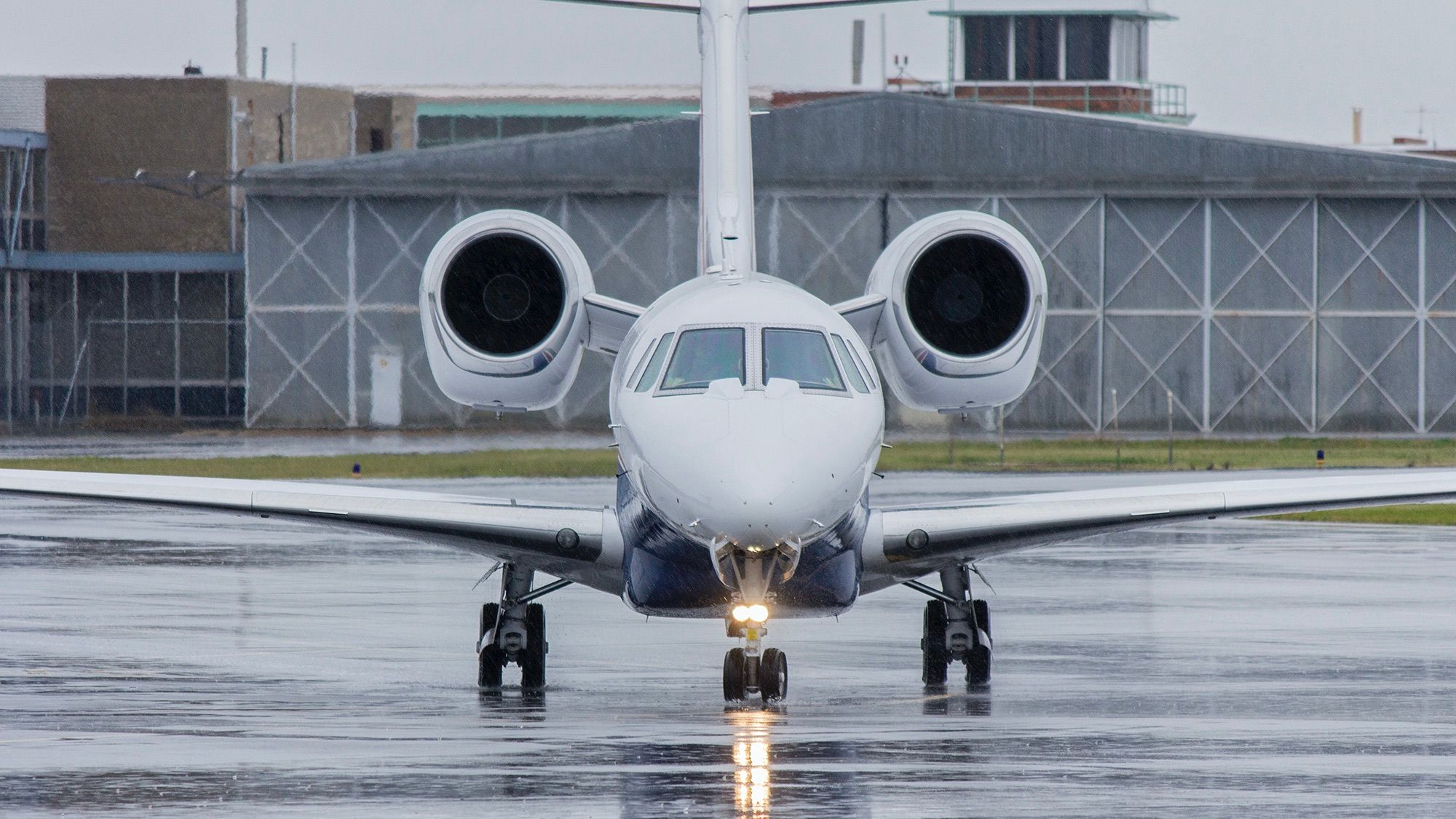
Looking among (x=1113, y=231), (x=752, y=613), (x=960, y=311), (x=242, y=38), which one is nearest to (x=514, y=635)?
(x=752, y=613)

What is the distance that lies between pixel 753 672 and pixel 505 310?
3611mm

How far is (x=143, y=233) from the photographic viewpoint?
63.0 meters

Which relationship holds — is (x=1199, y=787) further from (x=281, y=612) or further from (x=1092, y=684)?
(x=281, y=612)

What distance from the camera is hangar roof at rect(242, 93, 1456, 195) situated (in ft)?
158

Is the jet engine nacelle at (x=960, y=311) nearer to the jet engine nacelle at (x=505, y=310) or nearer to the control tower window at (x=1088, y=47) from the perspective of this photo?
the jet engine nacelle at (x=505, y=310)

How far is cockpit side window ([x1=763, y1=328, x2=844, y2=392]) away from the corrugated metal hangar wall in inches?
1465

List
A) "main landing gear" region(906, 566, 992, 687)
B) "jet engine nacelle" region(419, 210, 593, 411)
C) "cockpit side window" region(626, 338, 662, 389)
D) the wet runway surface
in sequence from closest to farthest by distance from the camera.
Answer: the wet runway surface
"cockpit side window" region(626, 338, 662, 389)
"main landing gear" region(906, 566, 992, 687)
"jet engine nacelle" region(419, 210, 593, 411)

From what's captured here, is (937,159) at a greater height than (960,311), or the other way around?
(937,159)

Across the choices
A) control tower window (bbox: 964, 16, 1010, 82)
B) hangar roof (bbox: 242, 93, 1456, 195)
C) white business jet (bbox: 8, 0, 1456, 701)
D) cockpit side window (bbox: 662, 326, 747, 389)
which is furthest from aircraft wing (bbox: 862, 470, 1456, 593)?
control tower window (bbox: 964, 16, 1010, 82)

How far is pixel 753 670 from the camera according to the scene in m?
11.5

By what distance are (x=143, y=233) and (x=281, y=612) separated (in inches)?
1893

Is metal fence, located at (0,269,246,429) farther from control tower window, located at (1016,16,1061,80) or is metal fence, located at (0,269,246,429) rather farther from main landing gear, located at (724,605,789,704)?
main landing gear, located at (724,605,789,704)

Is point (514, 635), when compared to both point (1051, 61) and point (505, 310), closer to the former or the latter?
point (505, 310)

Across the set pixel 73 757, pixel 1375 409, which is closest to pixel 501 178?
pixel 1375 409
